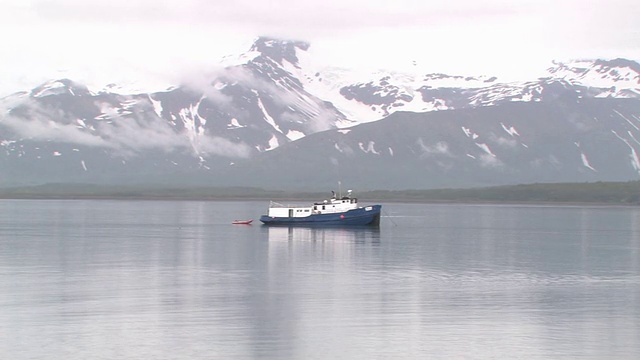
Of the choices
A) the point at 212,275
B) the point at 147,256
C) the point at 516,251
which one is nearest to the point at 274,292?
the point at 212,275

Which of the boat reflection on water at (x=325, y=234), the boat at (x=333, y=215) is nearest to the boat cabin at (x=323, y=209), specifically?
the boat at (x=333, y=215)

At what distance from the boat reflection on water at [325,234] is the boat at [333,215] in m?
0.98

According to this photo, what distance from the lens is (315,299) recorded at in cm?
5678

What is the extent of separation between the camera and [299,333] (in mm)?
46000

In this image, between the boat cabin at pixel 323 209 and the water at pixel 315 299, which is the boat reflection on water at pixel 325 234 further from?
the water at pixel 315 299

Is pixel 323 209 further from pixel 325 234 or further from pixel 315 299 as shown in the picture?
pixel 315 299

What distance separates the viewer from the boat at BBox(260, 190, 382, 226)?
432 feet

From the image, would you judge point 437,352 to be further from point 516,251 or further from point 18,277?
point 516,251

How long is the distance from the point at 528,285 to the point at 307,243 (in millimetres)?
39859

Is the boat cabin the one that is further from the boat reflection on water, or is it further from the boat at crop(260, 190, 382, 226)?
the boat reflection on water

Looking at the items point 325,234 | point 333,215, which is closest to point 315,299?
point 325,234

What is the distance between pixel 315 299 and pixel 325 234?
6160cm

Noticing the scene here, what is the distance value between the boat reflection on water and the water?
15.9ft

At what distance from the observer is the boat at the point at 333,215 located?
131625 mm
